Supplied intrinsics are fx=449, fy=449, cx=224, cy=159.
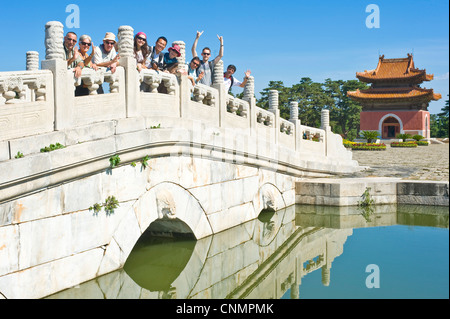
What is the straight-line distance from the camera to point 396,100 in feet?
122

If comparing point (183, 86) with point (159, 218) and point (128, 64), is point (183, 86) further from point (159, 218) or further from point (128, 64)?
point (159, 218)

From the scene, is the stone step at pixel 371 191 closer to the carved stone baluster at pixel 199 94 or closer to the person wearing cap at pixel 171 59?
the carved stone baluster at pixel 199 94

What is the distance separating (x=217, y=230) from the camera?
23.3 ft

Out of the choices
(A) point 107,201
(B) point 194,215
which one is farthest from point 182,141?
(A) point 107,201

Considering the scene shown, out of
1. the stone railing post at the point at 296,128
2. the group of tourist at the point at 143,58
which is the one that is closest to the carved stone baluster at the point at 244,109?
the group of tourist at the point at 143,58

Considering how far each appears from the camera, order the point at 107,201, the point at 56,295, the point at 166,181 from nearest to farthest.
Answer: the point at 56,295 < the point at 107,201 < the point at 166,181

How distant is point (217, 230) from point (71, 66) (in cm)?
331

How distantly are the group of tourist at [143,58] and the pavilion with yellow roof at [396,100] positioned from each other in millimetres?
31150

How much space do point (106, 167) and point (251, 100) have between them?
4096mm

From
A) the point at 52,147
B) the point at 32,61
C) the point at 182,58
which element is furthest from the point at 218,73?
the point at 52,147

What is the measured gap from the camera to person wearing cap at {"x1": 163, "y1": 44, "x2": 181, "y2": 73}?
21.8ft

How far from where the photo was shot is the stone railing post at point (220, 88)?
294 inches

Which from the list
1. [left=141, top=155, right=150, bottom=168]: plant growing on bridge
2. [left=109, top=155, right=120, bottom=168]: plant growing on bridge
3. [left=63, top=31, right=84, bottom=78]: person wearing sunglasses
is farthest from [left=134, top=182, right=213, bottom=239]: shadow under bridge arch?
[left=63, top=31, right=84, bottom=78]: person wearing sunglasses

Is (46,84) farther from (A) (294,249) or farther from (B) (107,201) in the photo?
(A) (294,249)
